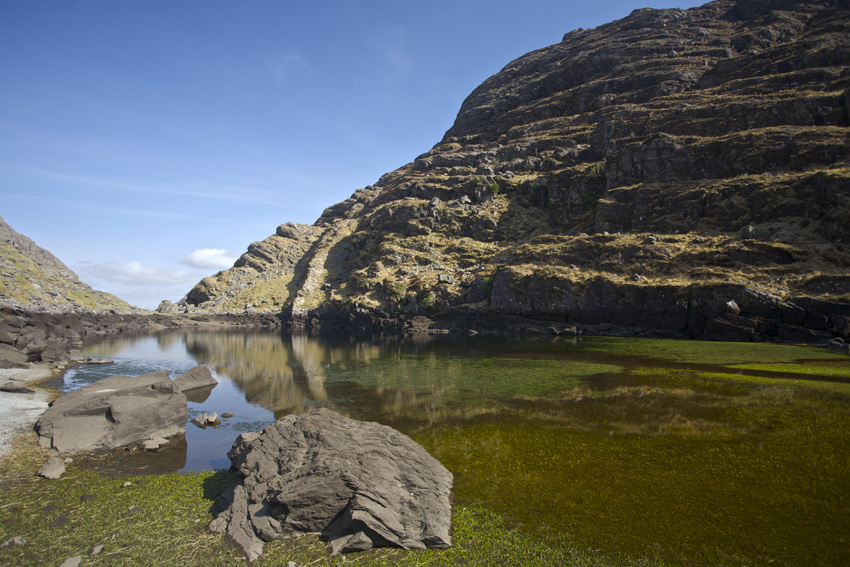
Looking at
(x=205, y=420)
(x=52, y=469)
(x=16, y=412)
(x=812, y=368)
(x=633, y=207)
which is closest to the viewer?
(x=52, y=469)

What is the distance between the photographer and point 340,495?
10578mm

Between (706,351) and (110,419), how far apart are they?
161ft

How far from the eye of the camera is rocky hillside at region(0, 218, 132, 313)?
272 ft

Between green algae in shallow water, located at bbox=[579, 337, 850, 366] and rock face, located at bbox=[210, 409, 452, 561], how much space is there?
33160 millimetres

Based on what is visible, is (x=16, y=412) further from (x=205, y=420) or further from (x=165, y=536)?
(x=165, y=536)

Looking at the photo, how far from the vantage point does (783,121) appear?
75062 millimetres

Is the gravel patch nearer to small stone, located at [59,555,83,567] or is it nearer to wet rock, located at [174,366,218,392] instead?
wet rock, located at [174,366,218,392]

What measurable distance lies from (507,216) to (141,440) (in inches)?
3649

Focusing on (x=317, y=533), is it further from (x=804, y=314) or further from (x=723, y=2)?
(x=723, y=2)

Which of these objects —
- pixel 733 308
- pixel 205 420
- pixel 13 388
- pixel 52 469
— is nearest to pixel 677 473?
pixel 52 469

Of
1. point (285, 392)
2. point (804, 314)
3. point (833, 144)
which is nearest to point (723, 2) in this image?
point (833, 144)

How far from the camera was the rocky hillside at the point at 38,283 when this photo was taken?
272 ft

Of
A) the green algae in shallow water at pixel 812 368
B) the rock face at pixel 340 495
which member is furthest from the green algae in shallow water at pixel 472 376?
the rock face at pixel 340 495

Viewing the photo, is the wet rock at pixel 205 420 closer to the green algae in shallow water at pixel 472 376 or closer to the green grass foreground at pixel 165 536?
the green grass foreground at pixel 165 536
